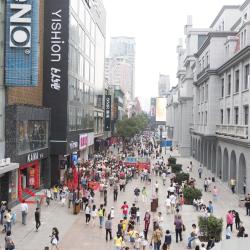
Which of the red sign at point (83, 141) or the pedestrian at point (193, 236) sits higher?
the red sign at point (83, 141)

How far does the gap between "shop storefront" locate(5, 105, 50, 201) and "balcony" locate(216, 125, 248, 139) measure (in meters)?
17.4

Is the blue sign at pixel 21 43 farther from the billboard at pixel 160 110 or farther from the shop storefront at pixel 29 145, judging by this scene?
the billboard at pixel 160 110

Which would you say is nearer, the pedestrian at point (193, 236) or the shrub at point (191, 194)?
the pedestrian at point (193, 236)

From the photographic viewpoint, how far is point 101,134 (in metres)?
84.2

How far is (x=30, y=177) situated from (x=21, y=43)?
12067 millimetres

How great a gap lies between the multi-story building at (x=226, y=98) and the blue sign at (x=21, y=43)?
58.7ft

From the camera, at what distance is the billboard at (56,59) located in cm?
4412

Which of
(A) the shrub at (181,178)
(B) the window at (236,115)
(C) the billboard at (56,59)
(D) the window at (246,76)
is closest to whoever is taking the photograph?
(A) the shrub at (181,178)

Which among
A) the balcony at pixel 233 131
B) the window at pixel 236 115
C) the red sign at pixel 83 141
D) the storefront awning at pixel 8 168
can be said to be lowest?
the storefront awning at pixel 8 168

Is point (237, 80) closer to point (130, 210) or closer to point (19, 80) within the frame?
point (130, 210)

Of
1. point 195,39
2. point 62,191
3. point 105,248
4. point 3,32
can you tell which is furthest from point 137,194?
point 195,39

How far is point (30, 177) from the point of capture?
3897 centimetres

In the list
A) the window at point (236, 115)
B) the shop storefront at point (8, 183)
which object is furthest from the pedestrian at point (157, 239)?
the window at point (236, 115)

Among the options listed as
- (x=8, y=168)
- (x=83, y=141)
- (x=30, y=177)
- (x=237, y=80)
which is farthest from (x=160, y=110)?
(x=8, y=168)
